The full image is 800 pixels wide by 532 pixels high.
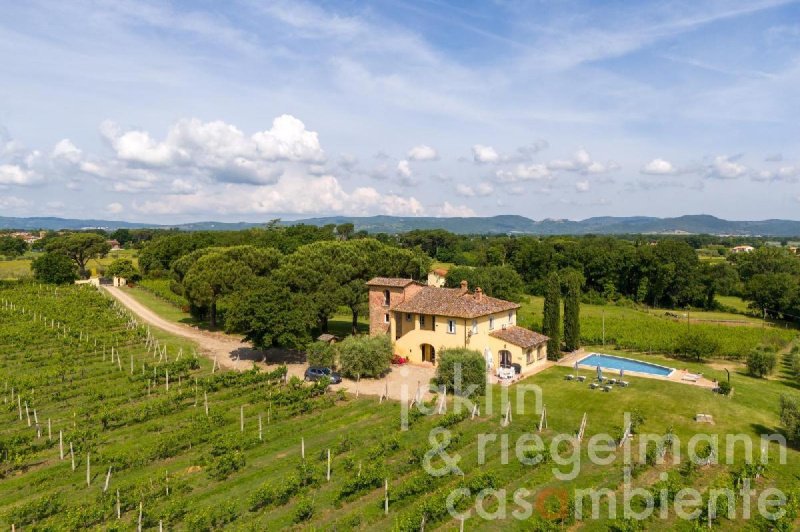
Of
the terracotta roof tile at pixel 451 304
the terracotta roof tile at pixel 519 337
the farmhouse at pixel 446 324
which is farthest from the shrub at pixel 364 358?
the terracotta roof tile at pixel 519 337

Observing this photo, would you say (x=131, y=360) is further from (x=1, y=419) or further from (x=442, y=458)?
(x=442, y=458)

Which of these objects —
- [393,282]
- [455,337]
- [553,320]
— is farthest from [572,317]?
[393,282]

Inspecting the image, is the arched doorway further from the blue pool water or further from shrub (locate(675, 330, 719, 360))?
shrub (locate(675, 330, 719, 360))

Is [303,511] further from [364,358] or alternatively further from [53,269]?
[53,269]

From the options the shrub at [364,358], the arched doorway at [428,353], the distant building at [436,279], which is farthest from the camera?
the distant building at [436,279]

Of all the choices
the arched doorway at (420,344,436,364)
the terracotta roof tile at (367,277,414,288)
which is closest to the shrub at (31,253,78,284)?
the terracotta roof tile at (367,277,414,288)

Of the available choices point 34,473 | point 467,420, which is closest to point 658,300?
point 467,420

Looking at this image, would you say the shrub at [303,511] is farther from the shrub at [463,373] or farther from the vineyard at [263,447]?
the shrub at [463,373]
